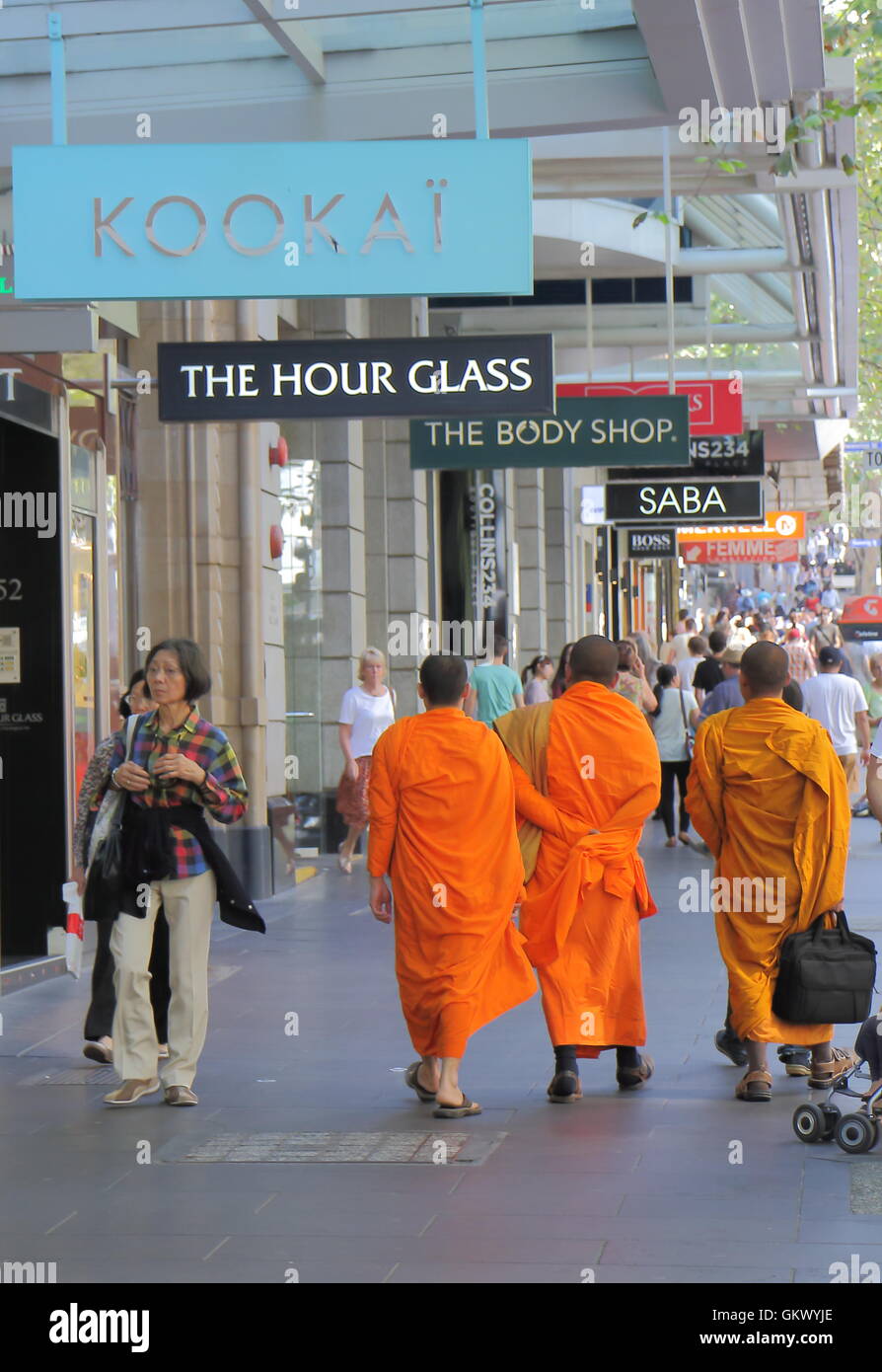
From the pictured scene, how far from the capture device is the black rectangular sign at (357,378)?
8.36 m

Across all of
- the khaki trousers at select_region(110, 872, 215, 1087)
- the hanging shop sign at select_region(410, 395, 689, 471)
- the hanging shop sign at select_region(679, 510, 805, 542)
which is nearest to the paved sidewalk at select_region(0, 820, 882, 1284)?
the khaki trousers at select_region(110, 872, 215, 1087)

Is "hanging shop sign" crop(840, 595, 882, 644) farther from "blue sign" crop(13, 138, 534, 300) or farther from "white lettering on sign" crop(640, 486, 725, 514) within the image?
"blue sign" crop(13, 138, 534, 300)

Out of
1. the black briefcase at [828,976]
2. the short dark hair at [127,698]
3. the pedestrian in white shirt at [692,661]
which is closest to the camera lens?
the black briefcase at [828,976]

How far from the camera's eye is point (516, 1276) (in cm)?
490

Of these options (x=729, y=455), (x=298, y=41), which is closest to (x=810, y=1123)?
(x=298, y=41)

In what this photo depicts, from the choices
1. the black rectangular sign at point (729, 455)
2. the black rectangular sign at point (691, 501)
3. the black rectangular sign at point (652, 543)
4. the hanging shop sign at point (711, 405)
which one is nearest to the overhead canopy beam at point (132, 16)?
the black rectangular sign at point (691, 501)

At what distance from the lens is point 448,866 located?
7328 millimetres

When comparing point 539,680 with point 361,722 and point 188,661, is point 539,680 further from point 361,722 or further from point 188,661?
→ point 188,661

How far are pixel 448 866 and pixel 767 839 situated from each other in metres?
1.22

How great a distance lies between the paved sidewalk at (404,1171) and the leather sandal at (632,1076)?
0.08m

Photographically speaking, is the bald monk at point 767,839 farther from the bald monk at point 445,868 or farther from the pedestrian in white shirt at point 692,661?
the pedestrian in white shirt at point 692,661

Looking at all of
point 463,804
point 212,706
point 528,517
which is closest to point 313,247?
point 463,804
